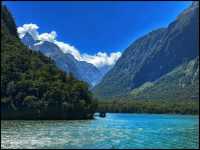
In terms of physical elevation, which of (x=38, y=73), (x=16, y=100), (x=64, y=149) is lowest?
(x=64, y=149)

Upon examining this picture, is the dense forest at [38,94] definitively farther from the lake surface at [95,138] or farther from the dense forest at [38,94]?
the lake surface at [95,138]

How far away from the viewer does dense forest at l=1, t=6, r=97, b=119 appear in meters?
168

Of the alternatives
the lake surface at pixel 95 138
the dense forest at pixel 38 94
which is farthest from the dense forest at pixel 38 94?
the lake surface at pixel 95 138

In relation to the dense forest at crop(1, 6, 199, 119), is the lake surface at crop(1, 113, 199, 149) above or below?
below

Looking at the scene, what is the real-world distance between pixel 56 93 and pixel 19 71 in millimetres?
20310

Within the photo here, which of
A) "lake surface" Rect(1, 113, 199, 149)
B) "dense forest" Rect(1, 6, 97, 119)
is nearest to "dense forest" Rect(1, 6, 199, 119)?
"dense forest" Rect(1, 6, 97, 119)

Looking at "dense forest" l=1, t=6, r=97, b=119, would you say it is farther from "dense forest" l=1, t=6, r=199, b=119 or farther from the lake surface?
the lake surface

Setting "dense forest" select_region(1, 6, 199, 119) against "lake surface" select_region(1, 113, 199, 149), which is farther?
"dense forest" select_region(1, 6, 199, 119)

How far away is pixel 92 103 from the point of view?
186 metres

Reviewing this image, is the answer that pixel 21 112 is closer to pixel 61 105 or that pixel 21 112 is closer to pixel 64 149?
pixel 61 105

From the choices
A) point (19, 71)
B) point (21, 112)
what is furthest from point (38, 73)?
point (21, 112)

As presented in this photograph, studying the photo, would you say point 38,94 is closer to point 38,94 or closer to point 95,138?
point 38,94

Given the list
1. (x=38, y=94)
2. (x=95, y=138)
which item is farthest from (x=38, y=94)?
(x=95, y=138)

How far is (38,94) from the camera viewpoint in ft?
575
